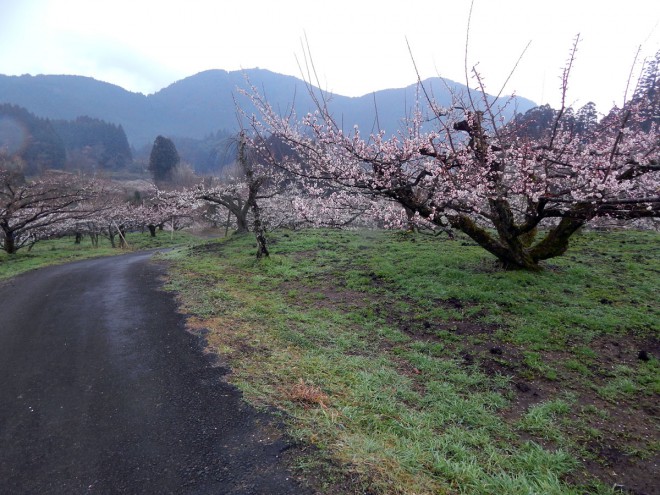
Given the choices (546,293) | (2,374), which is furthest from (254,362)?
(546,293)

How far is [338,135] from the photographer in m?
8.40

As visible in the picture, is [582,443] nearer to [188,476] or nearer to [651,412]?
[651,412]

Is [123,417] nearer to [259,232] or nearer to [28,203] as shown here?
[259,232]

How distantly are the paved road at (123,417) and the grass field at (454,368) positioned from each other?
46 cm

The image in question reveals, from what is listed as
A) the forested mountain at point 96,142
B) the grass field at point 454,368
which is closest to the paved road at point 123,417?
the grass field at point 454,368

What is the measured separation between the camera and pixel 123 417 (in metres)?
4.49

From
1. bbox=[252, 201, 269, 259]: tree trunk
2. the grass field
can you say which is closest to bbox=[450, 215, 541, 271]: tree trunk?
the grass field

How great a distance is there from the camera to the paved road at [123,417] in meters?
3.46

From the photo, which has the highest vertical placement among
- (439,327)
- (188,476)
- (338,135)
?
(338,135)

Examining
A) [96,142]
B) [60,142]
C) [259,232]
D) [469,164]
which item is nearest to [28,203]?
[259,232]

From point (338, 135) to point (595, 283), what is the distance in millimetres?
7886

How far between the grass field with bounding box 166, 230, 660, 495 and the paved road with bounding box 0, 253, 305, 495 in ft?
1.52

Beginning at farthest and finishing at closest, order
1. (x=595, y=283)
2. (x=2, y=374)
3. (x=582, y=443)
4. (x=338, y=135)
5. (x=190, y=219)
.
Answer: (x=190, y=219), (x=595, y=283), (x=338, y=135), (x=2, y=374), (x=582, y=443)

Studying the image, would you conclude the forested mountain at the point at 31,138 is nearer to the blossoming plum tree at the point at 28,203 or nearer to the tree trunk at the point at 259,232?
the blossoming plum tree at the point at 28,203
